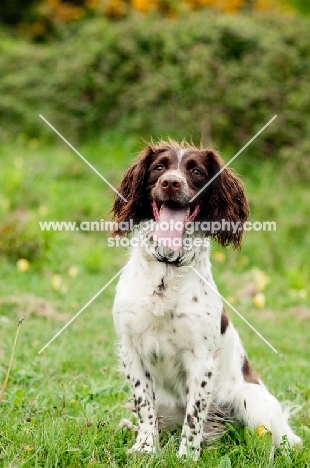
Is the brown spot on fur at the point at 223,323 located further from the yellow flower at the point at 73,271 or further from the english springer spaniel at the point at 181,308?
the yellow flower at the point at 73,271

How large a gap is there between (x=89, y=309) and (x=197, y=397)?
124 inches

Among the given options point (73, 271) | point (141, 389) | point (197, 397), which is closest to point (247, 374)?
point (197, 397)

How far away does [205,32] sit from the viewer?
11.2m

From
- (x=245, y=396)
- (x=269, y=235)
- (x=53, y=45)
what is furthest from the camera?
(x=53, y=45)

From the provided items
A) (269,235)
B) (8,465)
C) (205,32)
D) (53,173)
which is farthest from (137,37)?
(8,465)

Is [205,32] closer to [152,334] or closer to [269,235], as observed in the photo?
[269,235]

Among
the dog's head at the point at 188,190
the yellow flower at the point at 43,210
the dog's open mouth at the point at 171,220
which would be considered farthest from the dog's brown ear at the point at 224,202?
the yellow flower at the point at 43,210

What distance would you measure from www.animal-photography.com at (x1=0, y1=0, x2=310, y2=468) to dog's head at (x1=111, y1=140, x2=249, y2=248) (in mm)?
10

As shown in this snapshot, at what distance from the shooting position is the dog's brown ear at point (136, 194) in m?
3.60

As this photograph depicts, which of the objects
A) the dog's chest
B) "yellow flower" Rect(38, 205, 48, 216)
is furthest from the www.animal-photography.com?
"yellow flower" Rect(38, 205, 48, 216)

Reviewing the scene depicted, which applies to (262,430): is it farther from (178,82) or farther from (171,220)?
(178,82)

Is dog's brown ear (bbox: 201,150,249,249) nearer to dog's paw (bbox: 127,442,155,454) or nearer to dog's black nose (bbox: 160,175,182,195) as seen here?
dog's black nose (bbox: 160,175,182,195)

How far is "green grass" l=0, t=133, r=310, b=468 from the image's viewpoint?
3074mm

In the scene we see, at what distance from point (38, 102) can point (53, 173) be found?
2872 millimetres
